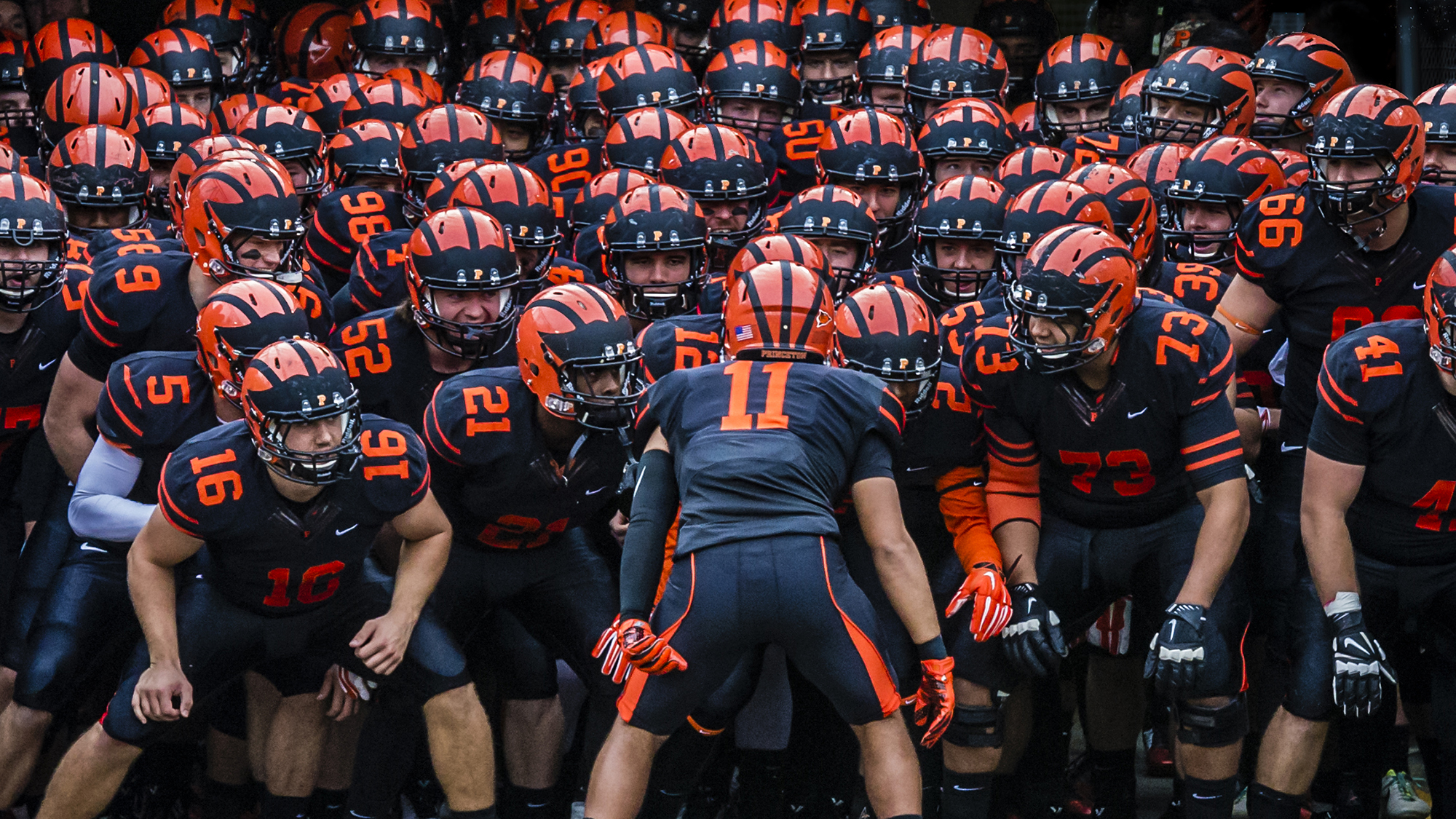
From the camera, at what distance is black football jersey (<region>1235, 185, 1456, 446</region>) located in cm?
520

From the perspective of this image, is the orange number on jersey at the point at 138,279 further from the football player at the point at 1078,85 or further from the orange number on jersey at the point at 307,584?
the football player at the point at 1078,85

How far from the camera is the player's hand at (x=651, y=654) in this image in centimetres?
413

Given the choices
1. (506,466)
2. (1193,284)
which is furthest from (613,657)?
(1193,284)

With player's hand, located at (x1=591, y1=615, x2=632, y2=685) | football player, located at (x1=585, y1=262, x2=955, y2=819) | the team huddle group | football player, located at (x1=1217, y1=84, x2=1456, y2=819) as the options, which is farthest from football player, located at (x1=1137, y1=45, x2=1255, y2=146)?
player's hand, located at (x1=591, y1=615, x2=632, y2=685)

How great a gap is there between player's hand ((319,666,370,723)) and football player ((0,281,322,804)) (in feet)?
0.27

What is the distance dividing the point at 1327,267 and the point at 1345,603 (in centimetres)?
119

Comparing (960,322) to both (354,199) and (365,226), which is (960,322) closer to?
(365,226)

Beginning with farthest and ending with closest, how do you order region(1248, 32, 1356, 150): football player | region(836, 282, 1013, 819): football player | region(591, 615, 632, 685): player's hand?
region(1248, 32, 1356, 150): football player, region(836, 282, 1013, 819): football player, region(591, 615, 632, 685): player's hand

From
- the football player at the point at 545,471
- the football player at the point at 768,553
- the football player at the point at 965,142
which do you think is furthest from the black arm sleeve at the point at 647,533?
the football player at the point at 965,142

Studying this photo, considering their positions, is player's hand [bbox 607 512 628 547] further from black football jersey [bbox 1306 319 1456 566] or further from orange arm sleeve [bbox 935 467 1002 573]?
black football jersey [bbox 1306 319 1456 566]

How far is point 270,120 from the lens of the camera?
22.7 feet

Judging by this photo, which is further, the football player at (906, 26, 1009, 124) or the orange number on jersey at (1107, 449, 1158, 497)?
the football player at (906, 26, 1009, 124)

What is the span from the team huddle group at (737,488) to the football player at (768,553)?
1cm

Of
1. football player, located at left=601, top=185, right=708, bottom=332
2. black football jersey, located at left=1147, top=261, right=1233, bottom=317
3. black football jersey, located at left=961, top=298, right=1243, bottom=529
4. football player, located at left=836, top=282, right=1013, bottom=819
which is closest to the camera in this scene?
black football jersey, located at left=961, top=298, right=1243, bottom=529
